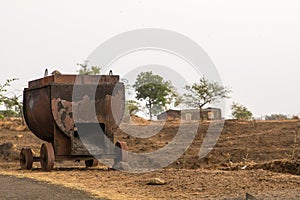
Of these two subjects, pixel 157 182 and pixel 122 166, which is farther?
pixel 122 166

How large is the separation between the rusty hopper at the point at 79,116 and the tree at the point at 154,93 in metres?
35.6

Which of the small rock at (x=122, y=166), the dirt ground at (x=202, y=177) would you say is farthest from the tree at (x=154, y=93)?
the small rock at (x=122, y=166)

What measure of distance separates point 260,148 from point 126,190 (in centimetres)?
1176

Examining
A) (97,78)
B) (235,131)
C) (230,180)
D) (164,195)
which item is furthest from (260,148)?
(164,195)

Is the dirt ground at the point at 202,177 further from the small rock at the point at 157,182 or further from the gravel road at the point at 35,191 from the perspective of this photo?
the gravel road at the point at 35,191

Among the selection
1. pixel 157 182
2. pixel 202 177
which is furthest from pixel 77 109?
pixel 202 177

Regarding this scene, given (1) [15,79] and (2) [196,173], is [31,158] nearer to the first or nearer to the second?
(2) [196,173]

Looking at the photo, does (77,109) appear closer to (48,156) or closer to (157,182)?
(48,156)

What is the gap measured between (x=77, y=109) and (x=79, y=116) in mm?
175

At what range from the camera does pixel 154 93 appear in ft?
161

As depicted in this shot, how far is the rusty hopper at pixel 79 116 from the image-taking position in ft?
38.4

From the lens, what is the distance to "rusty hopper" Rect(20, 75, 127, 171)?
1170 cm

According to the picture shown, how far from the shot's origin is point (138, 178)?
980 cm

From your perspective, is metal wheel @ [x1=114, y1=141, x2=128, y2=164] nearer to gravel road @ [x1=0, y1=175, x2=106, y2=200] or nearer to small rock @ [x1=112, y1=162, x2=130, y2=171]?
small rock @ [x1=112, y1=162, x2=130, y2=171]
